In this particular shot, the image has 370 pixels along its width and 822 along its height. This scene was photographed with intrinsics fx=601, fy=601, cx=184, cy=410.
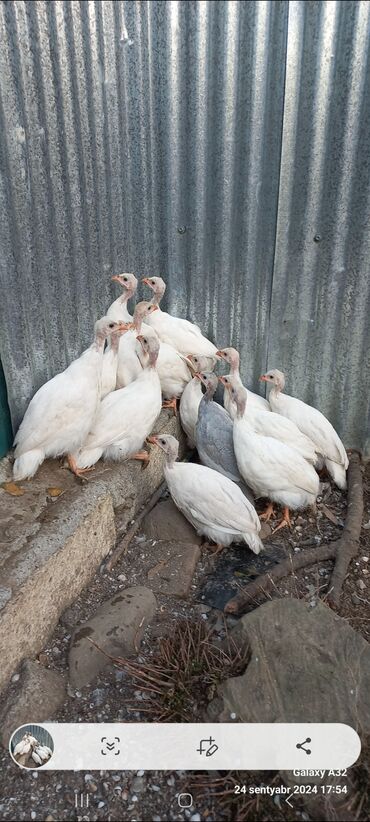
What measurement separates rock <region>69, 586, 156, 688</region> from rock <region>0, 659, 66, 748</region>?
10cm

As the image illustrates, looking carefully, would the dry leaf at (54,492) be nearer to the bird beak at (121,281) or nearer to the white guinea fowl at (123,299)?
the white guinea fowl at (123,299)

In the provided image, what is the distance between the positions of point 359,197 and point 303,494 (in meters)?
1.90

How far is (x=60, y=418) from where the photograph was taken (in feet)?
11.9

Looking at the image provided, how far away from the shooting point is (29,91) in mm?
3461

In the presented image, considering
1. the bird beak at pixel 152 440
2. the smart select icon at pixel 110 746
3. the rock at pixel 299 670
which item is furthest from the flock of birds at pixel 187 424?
the smart select icon at pixel 110 746

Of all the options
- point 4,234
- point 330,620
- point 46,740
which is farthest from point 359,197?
point 46,740

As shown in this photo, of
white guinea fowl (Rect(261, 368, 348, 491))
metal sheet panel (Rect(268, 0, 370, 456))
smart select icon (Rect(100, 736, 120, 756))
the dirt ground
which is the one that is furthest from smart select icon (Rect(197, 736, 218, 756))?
metal sheet panel (Rect(268, 0, 370, 456))

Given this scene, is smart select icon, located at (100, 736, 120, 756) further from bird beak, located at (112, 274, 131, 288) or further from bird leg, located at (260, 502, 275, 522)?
bird beak, located at (112, 274, 131, 288)

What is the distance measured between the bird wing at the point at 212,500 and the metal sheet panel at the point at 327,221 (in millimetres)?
1155

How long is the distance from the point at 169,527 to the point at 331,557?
1.00 metres

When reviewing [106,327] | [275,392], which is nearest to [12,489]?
[106,327]

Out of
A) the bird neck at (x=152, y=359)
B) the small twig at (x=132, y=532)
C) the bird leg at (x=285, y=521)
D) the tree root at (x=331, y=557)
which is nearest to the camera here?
the tree root at (x=331, y=557)

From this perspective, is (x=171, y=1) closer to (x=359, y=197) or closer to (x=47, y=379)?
(x=359, y=197)

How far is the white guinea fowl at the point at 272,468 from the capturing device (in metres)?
3.76
